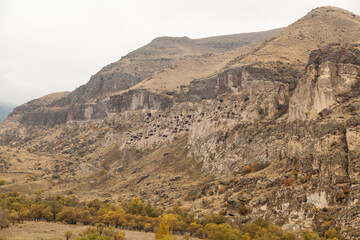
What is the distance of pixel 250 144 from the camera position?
9438 cm

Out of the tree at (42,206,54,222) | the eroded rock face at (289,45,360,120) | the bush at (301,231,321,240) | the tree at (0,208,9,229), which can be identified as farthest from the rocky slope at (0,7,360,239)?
the tree at (0,208,9,229)

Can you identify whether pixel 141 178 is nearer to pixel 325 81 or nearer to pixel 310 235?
pixel 325 81

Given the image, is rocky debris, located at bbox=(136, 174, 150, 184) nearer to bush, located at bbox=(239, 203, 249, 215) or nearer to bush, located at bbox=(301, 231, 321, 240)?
bush, located at bbox=(239, 203, 249, 215)

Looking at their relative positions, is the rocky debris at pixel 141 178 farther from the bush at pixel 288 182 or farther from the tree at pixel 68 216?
the bush at pixel 288 182

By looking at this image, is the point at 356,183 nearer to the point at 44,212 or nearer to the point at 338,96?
the point at 338,96

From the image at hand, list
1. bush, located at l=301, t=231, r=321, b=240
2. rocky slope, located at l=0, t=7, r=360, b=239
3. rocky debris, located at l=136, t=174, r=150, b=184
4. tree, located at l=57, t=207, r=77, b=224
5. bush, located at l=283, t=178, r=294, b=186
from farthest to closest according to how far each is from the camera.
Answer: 1. rocky debris, located at l=136, t=174, r=150, b=184
2. tree, located at l=57, t=207, r=77, b=224
3. bush, located at l=283, t=178, r=294, b=186
4. rocky slope, located at l=0, t=7, r=360, b=239
5. bush, located at l=301, t=231, r=321, b=240

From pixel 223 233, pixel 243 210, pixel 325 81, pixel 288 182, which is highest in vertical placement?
pixel 325 81

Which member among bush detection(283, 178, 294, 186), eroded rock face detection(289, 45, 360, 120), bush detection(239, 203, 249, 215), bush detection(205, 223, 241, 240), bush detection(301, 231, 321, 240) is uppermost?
eroded rock face detection(289, 45, 360, 120)

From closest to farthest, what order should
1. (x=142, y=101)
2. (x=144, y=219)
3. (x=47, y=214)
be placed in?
1. (x=144, y=219)
2. (x=47, y=214)
3. (x=142, y=101)

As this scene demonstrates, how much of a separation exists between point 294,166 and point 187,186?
35.6 metres

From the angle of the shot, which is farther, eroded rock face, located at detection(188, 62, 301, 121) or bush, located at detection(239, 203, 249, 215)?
eroded rock face, located at detection(188, 62, 301, 121)

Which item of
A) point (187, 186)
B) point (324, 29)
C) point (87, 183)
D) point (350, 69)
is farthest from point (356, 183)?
point (324, 29)

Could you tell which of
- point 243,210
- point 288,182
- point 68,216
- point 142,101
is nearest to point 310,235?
point 288,182

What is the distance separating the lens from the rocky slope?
61.7 meters
